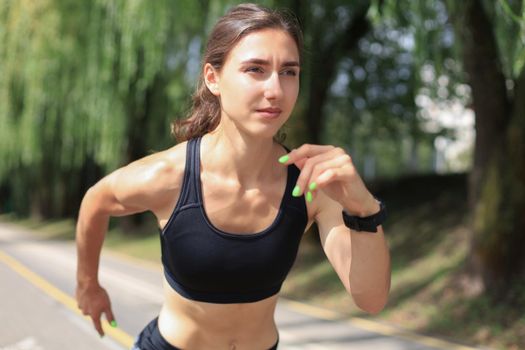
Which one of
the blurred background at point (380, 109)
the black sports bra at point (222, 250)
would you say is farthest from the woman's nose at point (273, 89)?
the blurred background at point (380, 109)

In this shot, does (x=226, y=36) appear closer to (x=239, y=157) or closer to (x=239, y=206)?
(x=239, y=157)

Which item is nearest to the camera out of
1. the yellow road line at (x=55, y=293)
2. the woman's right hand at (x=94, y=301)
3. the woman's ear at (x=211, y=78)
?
the woman's ear at (x=211, y=78)

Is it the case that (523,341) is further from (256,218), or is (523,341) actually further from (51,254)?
(51,254)

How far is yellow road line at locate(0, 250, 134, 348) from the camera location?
7199 mm

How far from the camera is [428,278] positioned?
1032 cm

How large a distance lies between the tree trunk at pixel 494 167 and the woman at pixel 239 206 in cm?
673

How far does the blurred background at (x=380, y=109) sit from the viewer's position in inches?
320

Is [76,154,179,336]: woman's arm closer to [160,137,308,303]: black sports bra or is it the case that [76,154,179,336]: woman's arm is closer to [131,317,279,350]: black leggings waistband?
[160,137,308,303]: black sports bra

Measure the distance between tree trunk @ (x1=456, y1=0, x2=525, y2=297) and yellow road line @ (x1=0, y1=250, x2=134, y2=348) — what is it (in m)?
4.53

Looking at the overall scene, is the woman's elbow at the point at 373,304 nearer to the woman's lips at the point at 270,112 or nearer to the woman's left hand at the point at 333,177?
the woman's left hand at the point at 333,177

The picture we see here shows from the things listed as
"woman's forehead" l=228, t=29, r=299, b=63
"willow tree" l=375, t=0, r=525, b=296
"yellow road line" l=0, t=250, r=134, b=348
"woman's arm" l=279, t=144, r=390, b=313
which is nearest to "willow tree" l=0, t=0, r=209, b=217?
"yellow road line" l=0, t=250, r=134, b=348

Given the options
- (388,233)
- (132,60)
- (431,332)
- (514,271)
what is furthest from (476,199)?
(132,60)

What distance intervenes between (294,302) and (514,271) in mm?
3179

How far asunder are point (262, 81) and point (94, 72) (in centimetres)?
1172
